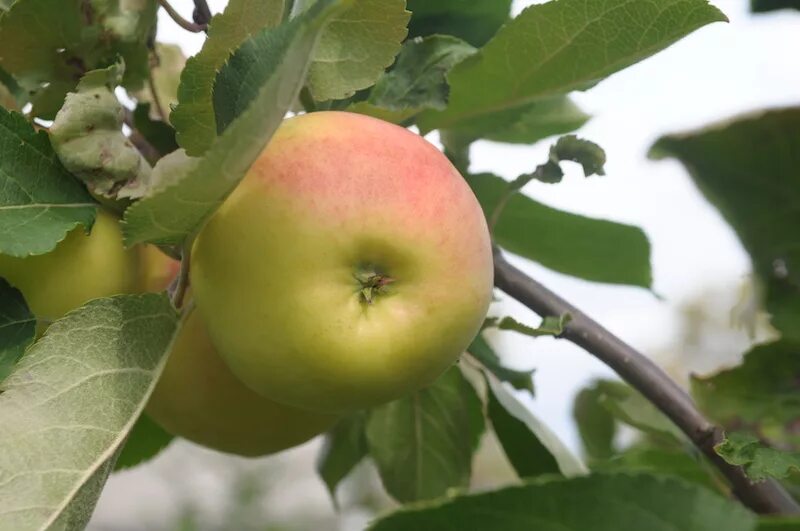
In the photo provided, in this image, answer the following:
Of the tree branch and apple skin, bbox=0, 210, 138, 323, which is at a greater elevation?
apple skin, bbox=0, 210, 138, 323

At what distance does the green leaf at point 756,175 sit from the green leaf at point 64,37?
35cm

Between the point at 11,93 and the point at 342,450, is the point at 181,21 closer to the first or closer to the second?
the point at 11,93

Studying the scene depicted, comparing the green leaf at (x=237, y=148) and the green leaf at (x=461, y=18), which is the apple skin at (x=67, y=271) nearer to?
the green leaf at (x=237, y=148)

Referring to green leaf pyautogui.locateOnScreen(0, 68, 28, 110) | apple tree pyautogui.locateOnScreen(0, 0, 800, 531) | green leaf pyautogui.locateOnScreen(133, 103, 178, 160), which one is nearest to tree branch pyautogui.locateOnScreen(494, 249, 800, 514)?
apple tree pyautogui.locateOnScreen(0, 0, 800, 531)

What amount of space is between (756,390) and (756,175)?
18 centimetres

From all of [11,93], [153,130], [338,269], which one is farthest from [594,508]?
[11,93]

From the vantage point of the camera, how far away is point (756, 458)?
0.44 metres

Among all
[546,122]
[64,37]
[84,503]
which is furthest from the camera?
[546,122]

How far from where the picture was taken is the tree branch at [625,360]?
20.9 inches

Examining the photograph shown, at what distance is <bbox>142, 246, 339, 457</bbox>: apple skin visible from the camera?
1.58 ft

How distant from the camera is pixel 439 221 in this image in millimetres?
385

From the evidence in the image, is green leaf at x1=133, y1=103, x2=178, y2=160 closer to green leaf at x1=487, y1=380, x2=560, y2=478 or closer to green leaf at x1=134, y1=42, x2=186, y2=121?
green leaf at x1=134, y1=42, x2=186, y2=121

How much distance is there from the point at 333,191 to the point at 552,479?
0.54 feet

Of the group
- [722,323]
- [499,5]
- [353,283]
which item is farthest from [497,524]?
[722,323]
